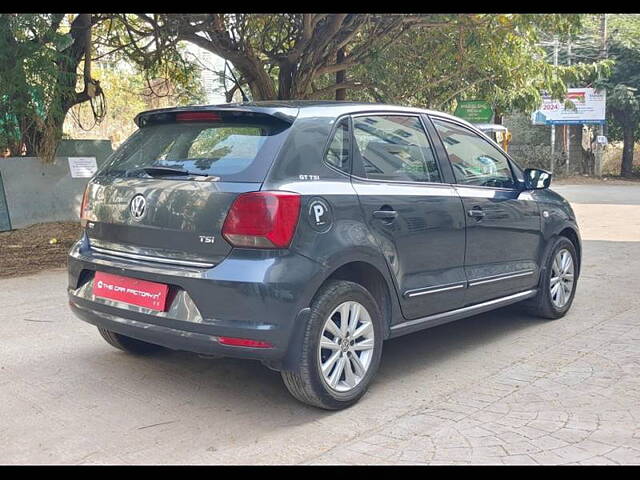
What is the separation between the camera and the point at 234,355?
3523 mm

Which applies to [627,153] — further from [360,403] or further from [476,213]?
[360,403]

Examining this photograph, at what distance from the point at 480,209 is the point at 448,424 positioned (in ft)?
5.84

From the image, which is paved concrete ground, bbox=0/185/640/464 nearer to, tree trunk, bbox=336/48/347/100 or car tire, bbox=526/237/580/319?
car tire, bbox=526/237/580/319

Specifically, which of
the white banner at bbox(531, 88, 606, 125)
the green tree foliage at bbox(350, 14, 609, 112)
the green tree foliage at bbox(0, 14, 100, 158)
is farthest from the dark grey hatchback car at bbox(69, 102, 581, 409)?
the white banner at bbox(531, 88, 606, 125)

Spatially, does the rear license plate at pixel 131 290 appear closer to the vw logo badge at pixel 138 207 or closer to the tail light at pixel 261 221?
the vw logo badge at pixel 138 207

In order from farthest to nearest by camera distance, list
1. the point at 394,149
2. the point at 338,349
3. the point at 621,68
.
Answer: the point at 621,68, the point at 394,149, the point at 338,349

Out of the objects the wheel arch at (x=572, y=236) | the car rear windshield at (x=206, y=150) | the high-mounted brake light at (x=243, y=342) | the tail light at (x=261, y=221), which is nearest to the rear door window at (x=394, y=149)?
the car rear windshield at (x=206, y=150)

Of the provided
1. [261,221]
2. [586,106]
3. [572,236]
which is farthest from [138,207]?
[586,106]

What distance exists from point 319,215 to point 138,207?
1.06m

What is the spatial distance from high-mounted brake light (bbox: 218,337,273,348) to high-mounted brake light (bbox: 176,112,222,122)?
4.34ft

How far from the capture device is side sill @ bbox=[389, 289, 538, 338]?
4270 mm

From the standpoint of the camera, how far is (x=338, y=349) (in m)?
3.81
